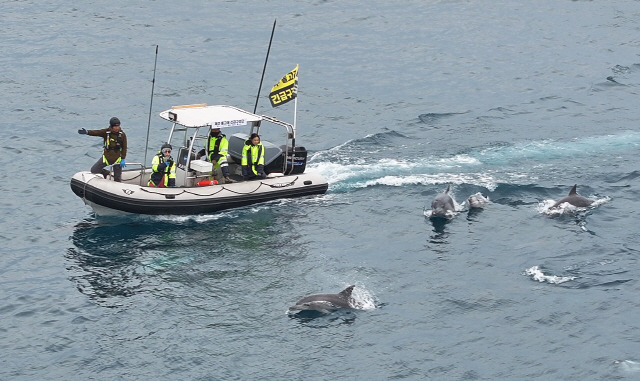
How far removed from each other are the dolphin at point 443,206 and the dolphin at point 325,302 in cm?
724

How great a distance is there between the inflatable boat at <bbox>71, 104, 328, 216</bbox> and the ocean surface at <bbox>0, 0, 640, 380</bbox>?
533 millimetres

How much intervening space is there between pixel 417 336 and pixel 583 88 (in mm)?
27070

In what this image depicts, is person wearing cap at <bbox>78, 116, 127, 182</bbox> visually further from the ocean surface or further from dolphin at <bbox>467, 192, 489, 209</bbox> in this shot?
dolphin at <bbox>467, 192, 489, 209</bbox>

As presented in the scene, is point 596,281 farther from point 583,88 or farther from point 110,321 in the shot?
point 583,88

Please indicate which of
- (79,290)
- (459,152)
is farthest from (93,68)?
(79,290)

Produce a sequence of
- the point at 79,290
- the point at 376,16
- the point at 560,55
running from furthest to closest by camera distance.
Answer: the point at 376,16 → the point at 560,55 → the point at 79,290

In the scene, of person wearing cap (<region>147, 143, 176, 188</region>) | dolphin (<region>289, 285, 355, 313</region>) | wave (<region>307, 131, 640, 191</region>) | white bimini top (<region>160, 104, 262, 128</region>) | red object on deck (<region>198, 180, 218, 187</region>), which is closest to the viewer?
dolphin (<region>289, 285, 355, 313</region>)

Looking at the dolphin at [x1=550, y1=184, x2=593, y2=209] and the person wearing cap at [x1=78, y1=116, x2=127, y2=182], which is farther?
the dolphin at [x1=550, y1=184, x2=593, y2=209]

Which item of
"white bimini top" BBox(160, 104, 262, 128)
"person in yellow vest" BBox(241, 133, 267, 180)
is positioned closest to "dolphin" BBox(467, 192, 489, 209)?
"person in yellow vest" BBox(241, 133, 267, 180)

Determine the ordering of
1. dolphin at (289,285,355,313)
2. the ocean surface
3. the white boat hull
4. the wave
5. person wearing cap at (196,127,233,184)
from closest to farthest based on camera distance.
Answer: the ocean surface < dolphin at (289,285,355,313) < the white boat hull < person wearing cap at (196,127,233,184) < the wave

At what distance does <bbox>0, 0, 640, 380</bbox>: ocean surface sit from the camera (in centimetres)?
2592

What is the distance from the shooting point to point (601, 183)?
3666 centimetres

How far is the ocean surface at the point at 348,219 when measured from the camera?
85.0ft

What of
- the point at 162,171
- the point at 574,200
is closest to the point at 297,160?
the point at 162,171
